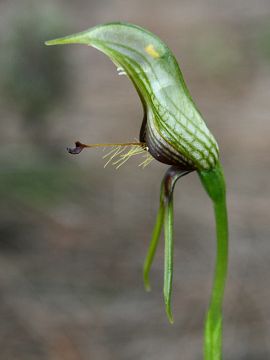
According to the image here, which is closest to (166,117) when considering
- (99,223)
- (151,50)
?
(151,50)

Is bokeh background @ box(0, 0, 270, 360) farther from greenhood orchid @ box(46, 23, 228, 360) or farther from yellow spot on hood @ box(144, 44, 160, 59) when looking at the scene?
yellow spot on hood @ box(144, 44, 160, 59)

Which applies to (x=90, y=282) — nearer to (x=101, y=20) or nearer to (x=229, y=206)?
(x=229, y=206)

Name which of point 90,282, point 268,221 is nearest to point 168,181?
point 90,282

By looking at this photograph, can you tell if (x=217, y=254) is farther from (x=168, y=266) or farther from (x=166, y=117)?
(x=166, y=117)

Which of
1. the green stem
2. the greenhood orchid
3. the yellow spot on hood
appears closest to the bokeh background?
the green stem

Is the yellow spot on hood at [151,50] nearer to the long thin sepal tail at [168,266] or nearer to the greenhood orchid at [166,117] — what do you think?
the greenhood orchid at [166,117]

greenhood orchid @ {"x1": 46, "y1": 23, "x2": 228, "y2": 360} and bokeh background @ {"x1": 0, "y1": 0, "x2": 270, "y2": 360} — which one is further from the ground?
greenhood orchid @ {"x1": 46, "y1": 23, "x2": 228, "y2": 360}
